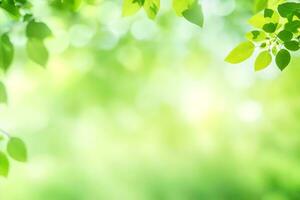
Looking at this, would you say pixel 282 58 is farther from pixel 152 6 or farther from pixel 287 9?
pixel 152 6

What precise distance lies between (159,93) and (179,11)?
555 inches

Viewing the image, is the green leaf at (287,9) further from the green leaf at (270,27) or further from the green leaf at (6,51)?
the green leaf at (6,51)

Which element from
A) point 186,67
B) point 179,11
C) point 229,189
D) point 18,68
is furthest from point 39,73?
point 179,11

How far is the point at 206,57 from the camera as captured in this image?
47.2ft

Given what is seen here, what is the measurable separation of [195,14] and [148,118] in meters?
14.0

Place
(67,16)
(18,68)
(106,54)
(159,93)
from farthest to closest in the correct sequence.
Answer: (159,93)
(18,68)
(106,54)
(67,16)

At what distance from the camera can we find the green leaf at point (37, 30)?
5.84ft

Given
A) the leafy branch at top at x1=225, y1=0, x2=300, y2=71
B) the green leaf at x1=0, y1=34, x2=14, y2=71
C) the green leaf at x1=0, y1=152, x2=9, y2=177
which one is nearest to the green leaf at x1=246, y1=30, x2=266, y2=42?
the leafy branch at top at x1=225, y1=0, x2=300, y2=71

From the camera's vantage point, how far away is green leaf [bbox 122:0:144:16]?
69.0 inches

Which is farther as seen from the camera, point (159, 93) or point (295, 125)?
point (159, 93)

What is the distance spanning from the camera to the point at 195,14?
1.65m

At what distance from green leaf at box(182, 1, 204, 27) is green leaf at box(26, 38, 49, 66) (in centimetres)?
49

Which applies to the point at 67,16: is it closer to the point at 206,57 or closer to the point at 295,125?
the point at 206,57

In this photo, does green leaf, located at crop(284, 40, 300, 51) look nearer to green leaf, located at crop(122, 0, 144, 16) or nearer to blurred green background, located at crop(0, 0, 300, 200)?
green leaf, located at crop(122, 0, 144, 16)
